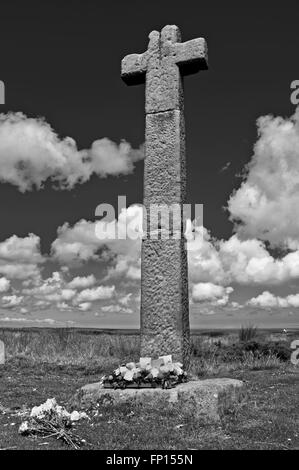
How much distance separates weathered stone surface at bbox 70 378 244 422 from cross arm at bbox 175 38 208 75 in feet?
16.8

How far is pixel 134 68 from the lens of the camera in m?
9.19

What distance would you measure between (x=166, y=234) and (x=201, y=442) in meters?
3.55

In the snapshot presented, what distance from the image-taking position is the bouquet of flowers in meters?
5.76

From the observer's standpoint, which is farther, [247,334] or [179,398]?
[247,334]

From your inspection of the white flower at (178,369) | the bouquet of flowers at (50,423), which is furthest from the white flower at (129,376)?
the bouquet of flowers at (50,423)

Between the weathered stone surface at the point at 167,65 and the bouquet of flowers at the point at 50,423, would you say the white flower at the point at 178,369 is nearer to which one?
the bouquet of flowers at the point at 50,423

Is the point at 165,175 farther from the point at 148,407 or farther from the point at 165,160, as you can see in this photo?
the point at 148,407

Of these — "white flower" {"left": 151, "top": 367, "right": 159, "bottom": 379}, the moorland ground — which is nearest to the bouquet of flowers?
the moorland ground

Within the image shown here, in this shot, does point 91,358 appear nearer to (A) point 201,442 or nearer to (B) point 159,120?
(B) point 159,120

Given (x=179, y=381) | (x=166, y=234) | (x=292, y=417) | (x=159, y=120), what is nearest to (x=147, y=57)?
(x=159, y=120)

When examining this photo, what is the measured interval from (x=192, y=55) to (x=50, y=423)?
6.08 metres

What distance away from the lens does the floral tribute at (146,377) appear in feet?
23.7

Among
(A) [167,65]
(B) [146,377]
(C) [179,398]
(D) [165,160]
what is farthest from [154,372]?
(A) [167,65]

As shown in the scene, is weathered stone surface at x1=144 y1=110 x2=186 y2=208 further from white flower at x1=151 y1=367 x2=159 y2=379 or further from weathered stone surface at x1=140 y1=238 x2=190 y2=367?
white flower at x1=151 y1=367 x2=159 y2=379
